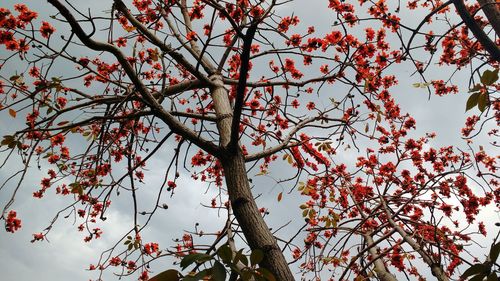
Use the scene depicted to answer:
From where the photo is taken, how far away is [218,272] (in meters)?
0.76

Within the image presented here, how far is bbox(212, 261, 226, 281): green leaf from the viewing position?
2.47ft

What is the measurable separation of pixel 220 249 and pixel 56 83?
192 centimetres

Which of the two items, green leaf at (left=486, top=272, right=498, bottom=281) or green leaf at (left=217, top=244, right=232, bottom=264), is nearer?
green leaf at (left=486, top=272, right=498, bottom=281)

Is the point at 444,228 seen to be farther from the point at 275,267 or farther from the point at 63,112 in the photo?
the point at 63,112

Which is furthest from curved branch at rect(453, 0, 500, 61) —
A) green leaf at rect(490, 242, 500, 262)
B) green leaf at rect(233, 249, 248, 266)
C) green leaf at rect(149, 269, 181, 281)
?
green leaf at rect(149, 269, 181, 281)

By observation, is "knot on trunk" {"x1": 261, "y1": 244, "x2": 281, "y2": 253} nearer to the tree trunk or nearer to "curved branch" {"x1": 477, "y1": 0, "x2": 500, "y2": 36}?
the tree trunk

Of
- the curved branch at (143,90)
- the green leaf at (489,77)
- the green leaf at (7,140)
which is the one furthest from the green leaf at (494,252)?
the green leaf at (7,140)

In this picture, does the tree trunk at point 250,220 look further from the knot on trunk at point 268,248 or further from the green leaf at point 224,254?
the green leaf at point 224,254

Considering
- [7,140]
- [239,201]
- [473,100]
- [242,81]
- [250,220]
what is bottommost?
[473,100]

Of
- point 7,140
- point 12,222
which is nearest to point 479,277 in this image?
point 7,140

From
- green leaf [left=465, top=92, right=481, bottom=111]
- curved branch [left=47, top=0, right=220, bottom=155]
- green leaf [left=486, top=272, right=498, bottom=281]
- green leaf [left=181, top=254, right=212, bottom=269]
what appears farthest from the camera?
curved branch [left=47, top=0, right=220, bottom=155]

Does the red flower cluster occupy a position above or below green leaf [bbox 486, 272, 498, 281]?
above

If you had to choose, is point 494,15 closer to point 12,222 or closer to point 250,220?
point 250,220

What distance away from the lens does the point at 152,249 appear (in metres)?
3.97
